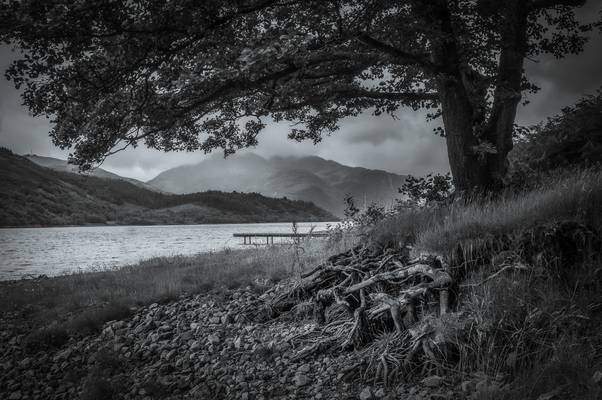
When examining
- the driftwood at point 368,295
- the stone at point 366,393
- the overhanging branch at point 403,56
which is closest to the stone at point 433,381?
the stone at point 366,393

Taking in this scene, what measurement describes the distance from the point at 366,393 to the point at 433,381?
752 mm

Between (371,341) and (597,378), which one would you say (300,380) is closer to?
(371,341)

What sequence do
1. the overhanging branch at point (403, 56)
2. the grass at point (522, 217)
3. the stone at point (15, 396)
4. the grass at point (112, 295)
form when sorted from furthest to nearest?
the grass at point (112, 295) < the overhanging branch at point (403, 56) < the stone at point (15, 396) < the grass at point (522, 217)

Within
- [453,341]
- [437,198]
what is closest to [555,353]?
[453,341]

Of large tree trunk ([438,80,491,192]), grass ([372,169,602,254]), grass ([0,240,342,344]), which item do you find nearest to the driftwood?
grass ([372,169,602,254])

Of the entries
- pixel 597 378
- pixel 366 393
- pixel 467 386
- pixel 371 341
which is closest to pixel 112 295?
pixel 371 341

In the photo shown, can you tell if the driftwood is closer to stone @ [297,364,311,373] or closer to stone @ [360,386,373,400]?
stone @ [297,364,311,373]

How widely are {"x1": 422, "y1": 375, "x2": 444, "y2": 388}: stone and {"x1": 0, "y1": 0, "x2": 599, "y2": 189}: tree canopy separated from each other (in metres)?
4.98

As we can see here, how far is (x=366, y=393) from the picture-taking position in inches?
165

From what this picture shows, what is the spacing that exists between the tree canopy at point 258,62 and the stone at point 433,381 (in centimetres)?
498

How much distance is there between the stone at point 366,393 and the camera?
4121mm

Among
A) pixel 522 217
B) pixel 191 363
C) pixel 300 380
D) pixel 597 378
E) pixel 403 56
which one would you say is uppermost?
pixel 403 56

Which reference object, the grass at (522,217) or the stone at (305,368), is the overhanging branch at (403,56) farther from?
the stone at (305,368)

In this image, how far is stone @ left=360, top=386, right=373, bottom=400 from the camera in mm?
4121
